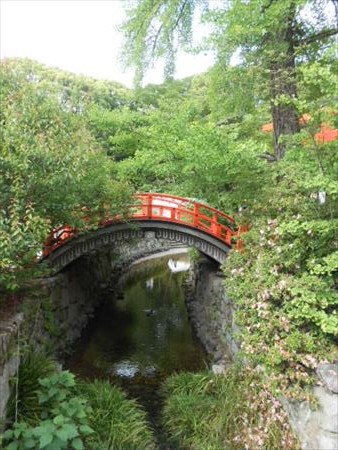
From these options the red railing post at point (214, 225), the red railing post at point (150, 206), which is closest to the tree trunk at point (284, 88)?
the red railing post at point (214, 225)

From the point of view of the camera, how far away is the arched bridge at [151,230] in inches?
492

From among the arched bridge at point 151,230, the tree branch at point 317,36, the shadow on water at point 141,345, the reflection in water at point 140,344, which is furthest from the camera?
the arched bridge at point 151,230

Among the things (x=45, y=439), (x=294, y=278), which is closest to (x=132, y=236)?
(x=294, y=278)

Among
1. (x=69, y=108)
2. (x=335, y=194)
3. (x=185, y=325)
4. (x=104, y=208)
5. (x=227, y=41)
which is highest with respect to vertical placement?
(x=227, y=41)

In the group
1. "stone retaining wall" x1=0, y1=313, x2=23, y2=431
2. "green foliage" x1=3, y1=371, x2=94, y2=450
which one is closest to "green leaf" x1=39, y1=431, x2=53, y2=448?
"green foliage" x1=3, y1=371, x2=94, y2=450

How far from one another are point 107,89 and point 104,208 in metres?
20.4

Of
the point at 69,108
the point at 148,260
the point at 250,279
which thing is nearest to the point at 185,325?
the point at 250,279

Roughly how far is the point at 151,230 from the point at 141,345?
4.09m

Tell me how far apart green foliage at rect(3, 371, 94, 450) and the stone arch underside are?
5.84 meters

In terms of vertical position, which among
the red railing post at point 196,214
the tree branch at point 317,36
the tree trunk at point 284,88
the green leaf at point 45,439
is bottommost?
the green leaf at point 45,439

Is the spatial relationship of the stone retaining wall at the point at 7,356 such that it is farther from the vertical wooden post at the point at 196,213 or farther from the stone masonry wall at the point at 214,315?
the vertical wooden post at the point at 196,213

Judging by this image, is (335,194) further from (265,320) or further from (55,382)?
(55,382)

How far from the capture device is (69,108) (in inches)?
359

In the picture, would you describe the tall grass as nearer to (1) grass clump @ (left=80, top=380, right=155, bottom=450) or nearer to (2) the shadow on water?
(1) grass clump @ (left=80, top=380, right=155, bottom=450)
